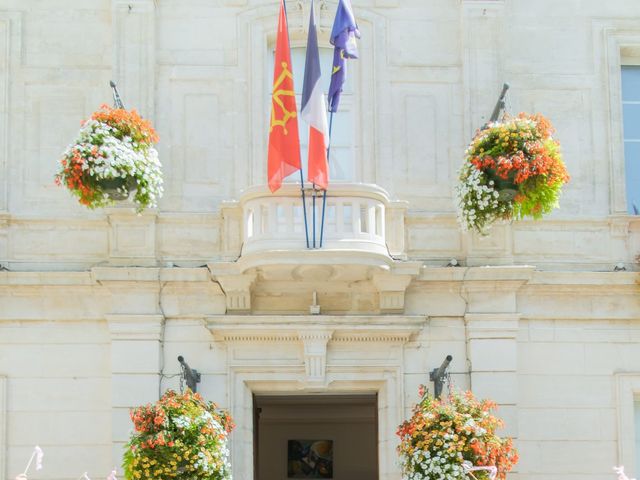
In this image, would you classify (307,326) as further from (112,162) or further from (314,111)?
(112,162)

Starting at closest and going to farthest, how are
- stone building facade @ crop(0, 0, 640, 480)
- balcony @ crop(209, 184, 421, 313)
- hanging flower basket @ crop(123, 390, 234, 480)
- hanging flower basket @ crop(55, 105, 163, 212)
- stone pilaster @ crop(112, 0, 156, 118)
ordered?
hanging flower basket @ crop(123, 390, 234, 480)
hanging flower basket @ crop(55, 105, 163, 212)
balcony @ crop(209, 184, 421, 313)
stone building facade @ crop(0, 0, 640, 480)
stone pilaster @ crop(112, 0, 156, 118)

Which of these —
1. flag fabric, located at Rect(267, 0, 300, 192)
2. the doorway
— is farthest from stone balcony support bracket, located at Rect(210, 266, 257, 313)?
the doorway

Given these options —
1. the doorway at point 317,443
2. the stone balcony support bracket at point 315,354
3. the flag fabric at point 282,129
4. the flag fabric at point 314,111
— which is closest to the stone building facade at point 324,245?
the stone balcony support bracket at point 315,354

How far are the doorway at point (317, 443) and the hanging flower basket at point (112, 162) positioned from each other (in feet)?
22.7

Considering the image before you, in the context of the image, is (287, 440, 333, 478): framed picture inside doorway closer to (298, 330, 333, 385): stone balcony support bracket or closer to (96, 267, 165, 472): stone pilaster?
(298, 330, 333, 385): stone balcony support bracket

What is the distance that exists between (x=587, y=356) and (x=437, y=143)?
8.60ft

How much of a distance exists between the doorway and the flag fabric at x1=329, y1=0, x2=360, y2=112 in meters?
7.17

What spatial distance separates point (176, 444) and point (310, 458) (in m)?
7.56

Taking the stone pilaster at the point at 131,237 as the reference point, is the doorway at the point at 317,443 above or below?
below

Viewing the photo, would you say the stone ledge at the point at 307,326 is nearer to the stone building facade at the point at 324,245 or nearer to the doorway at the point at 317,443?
the stone building facade at the point at 324,245

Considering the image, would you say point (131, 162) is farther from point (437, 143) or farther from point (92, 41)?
point (437, 143)

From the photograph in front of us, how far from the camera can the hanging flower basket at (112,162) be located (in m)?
11.2

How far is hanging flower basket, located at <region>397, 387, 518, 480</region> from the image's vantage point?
35.1ft

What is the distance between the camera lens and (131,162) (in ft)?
37.0
